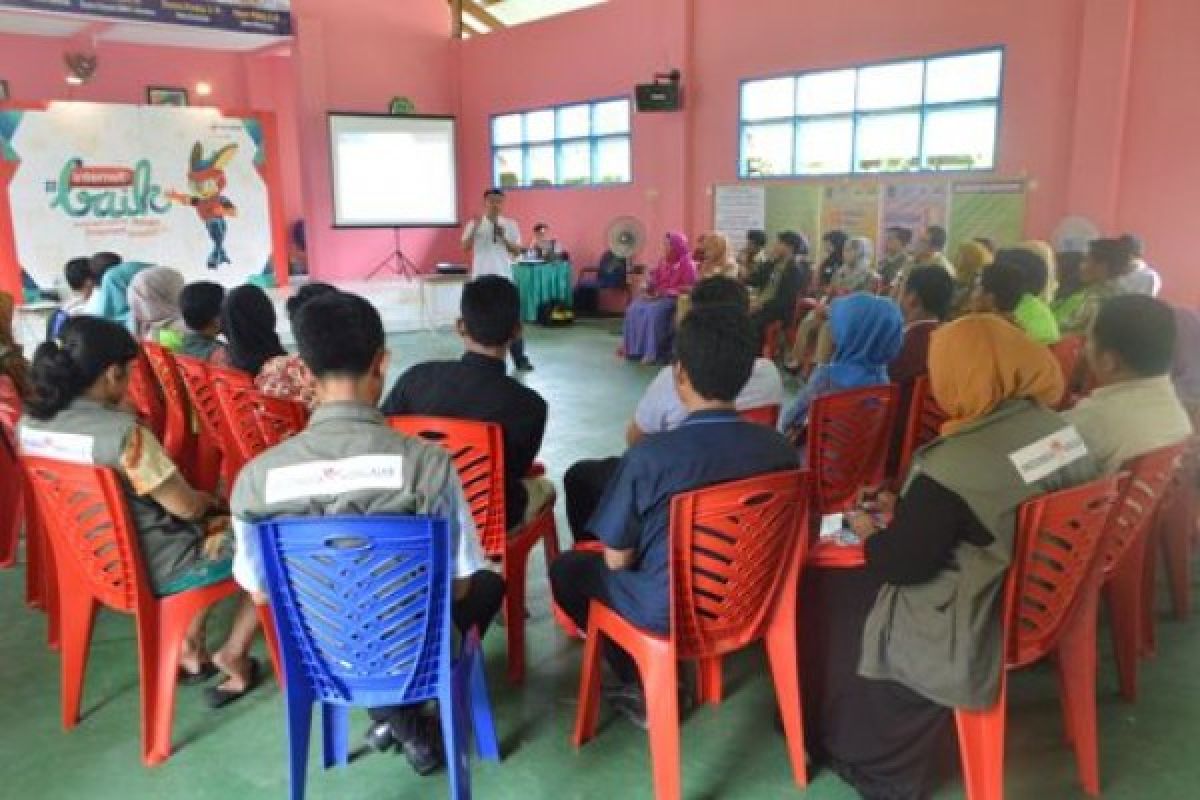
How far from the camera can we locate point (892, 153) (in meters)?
7.98

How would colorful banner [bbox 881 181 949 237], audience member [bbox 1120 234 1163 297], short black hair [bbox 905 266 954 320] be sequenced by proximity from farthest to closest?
colorful banner [bbox 881 181 949 237] → audience member [bbox 1120 234 1163 297] → short black hair [bbox 905 266 954 320]

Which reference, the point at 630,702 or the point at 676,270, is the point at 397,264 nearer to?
the point at 676,270

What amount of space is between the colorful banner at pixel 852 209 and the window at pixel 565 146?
2.81m

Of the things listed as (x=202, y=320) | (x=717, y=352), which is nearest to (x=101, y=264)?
(x=202, y=320)

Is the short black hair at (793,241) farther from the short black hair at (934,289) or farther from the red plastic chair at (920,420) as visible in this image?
the red plastic chair at (920,420)

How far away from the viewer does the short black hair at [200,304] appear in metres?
3.39

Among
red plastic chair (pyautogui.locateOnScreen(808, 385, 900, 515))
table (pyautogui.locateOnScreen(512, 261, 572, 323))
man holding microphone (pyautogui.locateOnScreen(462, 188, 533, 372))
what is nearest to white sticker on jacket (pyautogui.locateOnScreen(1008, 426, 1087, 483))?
red plastic chair (pyautogui.locateOnScreen(808, 385, 900, 515))

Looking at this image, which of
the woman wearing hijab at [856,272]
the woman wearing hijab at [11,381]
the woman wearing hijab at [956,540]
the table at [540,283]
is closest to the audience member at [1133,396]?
the woman wearing hijab at [956,540]

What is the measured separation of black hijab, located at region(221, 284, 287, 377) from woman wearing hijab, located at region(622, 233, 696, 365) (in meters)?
4.67

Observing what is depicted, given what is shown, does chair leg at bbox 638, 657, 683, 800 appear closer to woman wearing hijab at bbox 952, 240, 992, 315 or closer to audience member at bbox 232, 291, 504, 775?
audience member at bbox 232, 291, 504, 775

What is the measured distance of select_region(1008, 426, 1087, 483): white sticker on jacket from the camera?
172 centimetres

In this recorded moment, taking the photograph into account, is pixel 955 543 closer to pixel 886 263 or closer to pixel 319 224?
pixel 886 263

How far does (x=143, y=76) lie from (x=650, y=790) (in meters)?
12.7

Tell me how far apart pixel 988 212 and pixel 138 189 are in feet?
28.6
